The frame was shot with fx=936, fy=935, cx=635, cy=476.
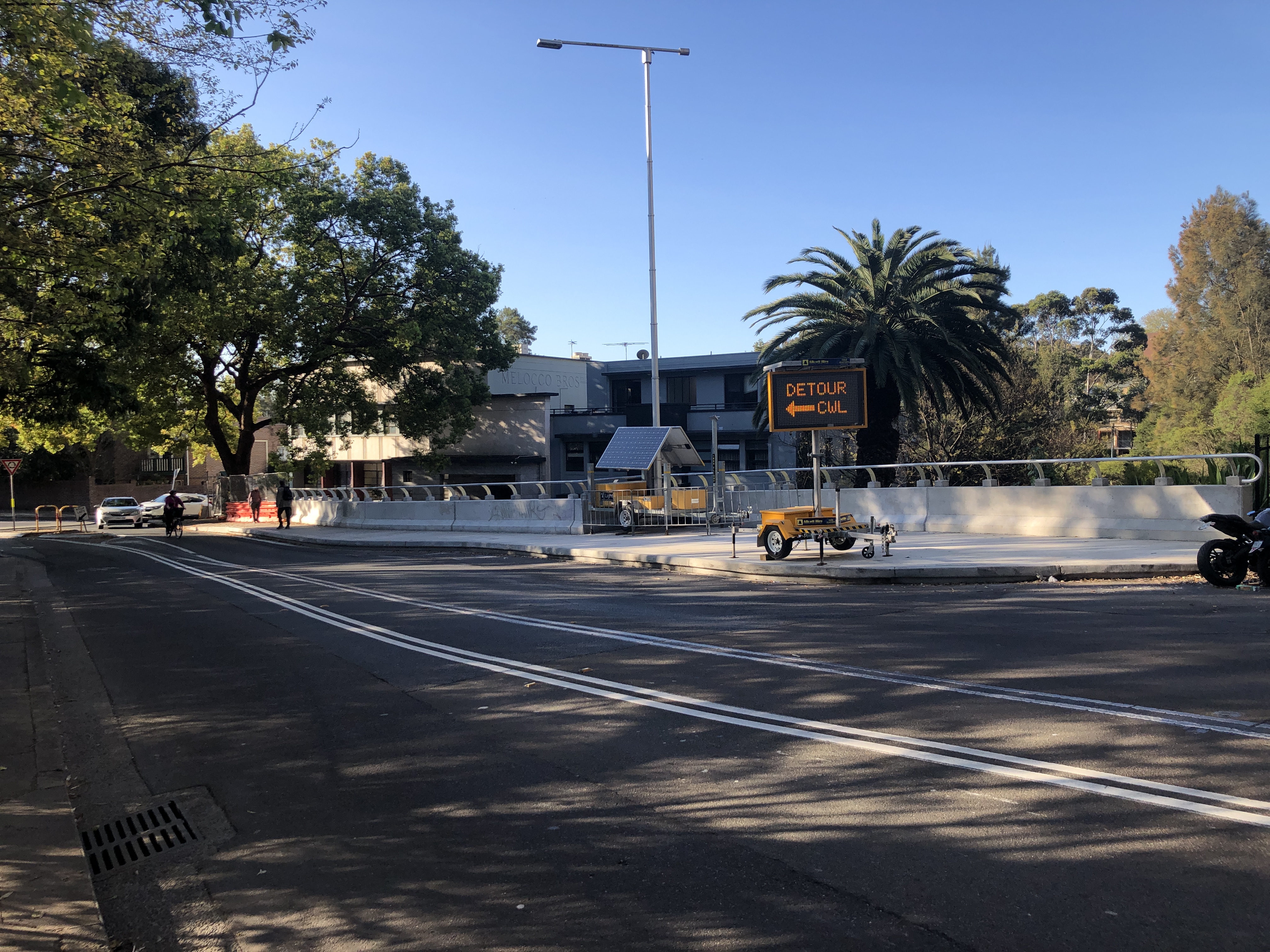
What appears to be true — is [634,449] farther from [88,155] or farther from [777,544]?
[88,155]

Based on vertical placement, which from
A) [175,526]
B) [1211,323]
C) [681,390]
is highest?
[1211,323]

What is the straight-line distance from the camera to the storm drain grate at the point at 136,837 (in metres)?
4.78

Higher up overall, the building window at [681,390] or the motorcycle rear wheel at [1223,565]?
the building window at [681,390]

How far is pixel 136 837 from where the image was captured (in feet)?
16.5

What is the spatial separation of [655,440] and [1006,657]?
16.0 m

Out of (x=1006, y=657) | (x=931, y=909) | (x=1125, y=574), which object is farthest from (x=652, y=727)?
(x=1125, y=574)

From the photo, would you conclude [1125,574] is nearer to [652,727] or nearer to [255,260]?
[652,727]

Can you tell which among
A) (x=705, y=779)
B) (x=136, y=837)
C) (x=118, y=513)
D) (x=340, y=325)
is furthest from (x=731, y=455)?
(x=136, y=837)

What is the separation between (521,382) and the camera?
189 feet

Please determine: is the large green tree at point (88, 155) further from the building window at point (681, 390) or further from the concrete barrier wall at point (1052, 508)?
the building window at point (681, 390)

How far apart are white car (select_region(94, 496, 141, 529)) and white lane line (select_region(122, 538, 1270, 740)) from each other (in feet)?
123

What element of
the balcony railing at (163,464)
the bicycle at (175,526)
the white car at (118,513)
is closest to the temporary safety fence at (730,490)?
the bicycle at (175,526)

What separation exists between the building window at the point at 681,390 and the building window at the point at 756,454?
5.17 meters

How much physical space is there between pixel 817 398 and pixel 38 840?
12.6 metres
